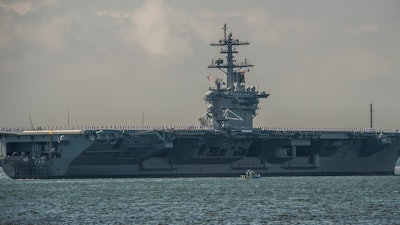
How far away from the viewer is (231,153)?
2810 inches

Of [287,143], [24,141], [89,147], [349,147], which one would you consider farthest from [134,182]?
[349,147]

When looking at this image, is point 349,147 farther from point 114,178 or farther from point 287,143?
point 114,178

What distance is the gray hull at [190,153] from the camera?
218ft

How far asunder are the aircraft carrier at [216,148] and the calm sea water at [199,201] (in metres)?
1.67

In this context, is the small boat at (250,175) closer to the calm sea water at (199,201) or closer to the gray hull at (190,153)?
the gray hull at (190,153)

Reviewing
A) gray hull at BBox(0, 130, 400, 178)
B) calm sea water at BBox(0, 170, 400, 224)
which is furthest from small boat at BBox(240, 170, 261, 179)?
calm sea water at BBox(0, 170, 400, 224)

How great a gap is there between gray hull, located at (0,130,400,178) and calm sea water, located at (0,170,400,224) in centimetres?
155

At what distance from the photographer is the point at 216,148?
70312 mm

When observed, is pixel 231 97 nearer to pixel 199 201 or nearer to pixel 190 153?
pixel 190 153

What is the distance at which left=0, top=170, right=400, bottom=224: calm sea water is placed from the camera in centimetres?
3662

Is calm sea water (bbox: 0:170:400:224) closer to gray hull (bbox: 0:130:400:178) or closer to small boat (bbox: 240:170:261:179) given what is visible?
gray hull (bbox: 0:130:400:178)

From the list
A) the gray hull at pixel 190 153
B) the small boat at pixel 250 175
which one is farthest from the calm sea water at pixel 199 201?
the small boat at pixel 250 175

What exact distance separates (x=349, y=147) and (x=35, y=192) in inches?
1132

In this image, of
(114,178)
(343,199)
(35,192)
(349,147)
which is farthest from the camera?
(349,147)
